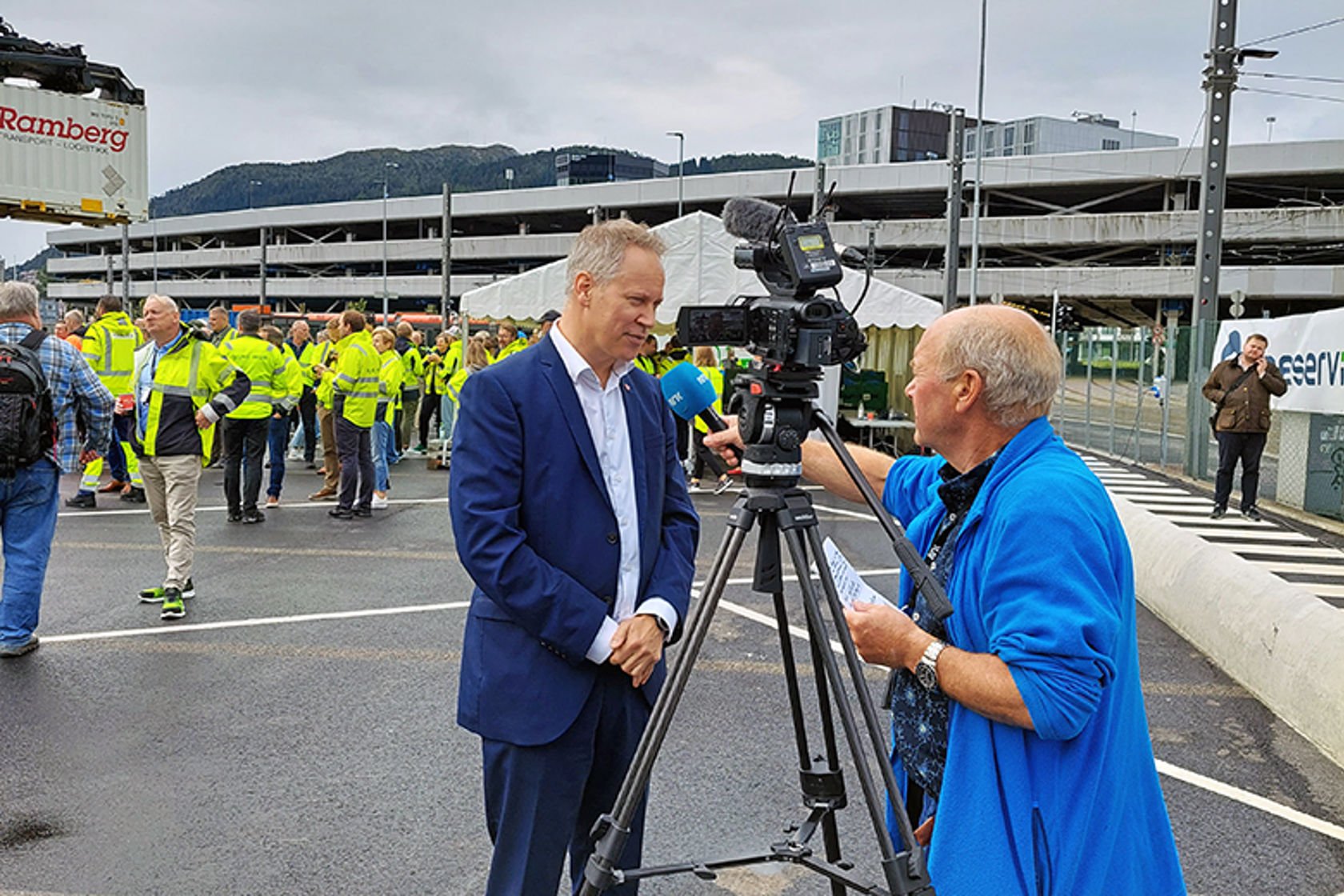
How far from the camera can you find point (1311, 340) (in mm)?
12328

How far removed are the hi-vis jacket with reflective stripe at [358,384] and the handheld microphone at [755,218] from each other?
9.08 meters

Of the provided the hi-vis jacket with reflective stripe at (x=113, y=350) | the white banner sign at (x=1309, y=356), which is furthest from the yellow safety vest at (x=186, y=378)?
the white banner sign at (x=1309, y=356)

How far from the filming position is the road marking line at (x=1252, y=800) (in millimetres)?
4391

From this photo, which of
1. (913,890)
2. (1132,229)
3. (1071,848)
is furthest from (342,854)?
(1132,229)

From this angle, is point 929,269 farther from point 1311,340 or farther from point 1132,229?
point 1311,340

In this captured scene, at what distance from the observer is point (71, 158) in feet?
62.2

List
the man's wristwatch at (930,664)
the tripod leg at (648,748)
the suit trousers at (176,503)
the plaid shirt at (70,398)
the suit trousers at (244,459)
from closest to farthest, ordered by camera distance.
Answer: the man's wristwatch at (930,664)
the tripod leg at (648,748)
the plaid shirt at (70,398)
the suit trousers at (176,503)
the suit trousers at (244,459)

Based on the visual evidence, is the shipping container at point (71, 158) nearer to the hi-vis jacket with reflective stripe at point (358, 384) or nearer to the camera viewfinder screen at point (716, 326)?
the hi-vis jacket with reflective stripe at point (358, 384)

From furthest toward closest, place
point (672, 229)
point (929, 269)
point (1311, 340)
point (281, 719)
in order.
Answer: point (929, 269) → point (672, 229) → point (1311, 340) → point (281, 719)

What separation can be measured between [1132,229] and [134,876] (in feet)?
187

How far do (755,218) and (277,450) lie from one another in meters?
10.9

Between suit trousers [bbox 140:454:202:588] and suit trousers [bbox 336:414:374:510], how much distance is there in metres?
3.67

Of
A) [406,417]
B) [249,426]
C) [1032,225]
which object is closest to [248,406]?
[249,426]

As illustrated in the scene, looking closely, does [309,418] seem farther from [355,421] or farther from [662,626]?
[662,626]
